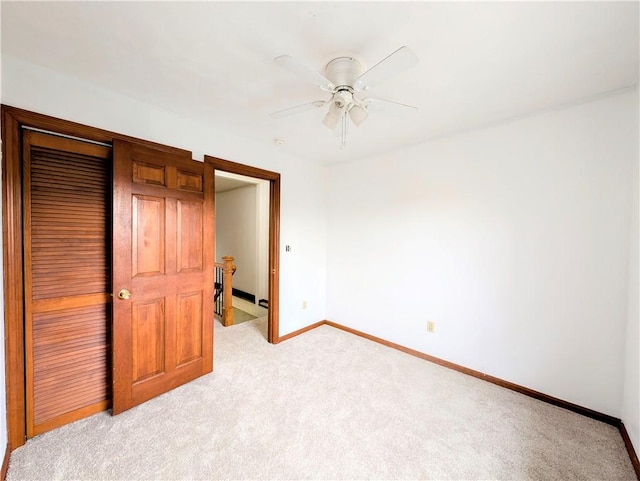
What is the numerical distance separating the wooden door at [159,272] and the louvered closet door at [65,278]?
188mm

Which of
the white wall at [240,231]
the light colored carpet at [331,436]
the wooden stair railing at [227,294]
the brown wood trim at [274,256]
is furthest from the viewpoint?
the white wall at [240,231]

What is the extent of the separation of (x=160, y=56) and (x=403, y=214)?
255 cm

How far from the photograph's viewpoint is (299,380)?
2393 millimetres

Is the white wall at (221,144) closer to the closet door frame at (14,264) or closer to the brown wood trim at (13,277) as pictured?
the closet door frame at (14,264)

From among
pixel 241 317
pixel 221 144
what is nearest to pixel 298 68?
pixel 221 144

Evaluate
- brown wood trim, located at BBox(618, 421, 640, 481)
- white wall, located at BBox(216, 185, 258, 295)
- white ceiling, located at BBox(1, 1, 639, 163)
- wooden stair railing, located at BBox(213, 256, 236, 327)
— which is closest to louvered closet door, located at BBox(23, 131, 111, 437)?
white ceiling, located at BBox(1, 1, 639, 163)

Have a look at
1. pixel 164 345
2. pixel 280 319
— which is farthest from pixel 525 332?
pixel 164 345

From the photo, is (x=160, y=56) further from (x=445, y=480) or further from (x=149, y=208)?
(x=445, y=480)

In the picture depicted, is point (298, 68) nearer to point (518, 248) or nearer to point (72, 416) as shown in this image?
point (518, 248)

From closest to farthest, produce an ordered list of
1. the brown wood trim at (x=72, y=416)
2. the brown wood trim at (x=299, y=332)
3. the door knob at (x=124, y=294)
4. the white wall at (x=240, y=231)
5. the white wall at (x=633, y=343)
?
the white wall at (x=633, y=343)
the brown wood trim at (x=72, y=416)
the door knob at (x=124, y=294)
the brown wood trim at (x=299, y=332)
the white wall at (x=240, y=231)

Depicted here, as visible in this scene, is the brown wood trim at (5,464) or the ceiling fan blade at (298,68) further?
the brown wood trim at (5,464)

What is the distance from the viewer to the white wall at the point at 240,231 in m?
5.00

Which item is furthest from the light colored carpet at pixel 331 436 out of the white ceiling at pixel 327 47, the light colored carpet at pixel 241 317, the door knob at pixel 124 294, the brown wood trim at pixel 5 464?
the white ceiling at pixel 327 47

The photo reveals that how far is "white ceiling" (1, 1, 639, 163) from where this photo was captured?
1194 mm
